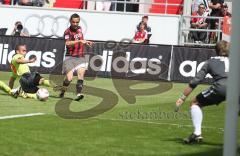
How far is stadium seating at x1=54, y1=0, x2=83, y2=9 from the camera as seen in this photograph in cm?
3462

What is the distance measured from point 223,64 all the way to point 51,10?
20.5 metres

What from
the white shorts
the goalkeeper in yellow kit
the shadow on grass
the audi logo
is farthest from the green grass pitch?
the audi logo

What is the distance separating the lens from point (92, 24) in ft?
103

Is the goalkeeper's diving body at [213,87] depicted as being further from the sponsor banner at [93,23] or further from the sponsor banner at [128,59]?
the sponsor banner at [93,23]

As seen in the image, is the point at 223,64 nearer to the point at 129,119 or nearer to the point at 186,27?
the point at 129,119

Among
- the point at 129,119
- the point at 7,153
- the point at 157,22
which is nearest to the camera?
the point at 7,153

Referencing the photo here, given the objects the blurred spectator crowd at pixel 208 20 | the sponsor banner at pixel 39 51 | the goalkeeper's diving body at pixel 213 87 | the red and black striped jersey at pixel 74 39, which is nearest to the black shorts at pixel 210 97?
the goalkeeper's diving body at pixel 213 87

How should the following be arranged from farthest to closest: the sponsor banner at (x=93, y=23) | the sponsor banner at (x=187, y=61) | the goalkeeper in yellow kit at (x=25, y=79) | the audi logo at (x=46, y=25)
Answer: the audi logo at (x=46, y=25) < the sponsor banner at (x=93, y=23) < the sponsor banner at (x=187, y=61) < the goalkeeper in yellow kit at (x=25, y=79)

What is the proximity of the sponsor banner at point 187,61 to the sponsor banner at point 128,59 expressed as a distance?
0.98 feet

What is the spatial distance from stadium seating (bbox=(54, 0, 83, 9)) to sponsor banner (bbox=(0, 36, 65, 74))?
732cm

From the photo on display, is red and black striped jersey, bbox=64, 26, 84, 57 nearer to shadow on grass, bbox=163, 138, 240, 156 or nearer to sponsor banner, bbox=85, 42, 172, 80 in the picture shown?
shadow on grass, bbox=163, 138, 240, 156

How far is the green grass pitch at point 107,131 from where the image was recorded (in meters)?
11.1

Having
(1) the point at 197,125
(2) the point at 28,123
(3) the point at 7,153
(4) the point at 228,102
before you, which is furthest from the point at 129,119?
(4) the point at 228,102

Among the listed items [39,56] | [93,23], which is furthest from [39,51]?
[93,23]
